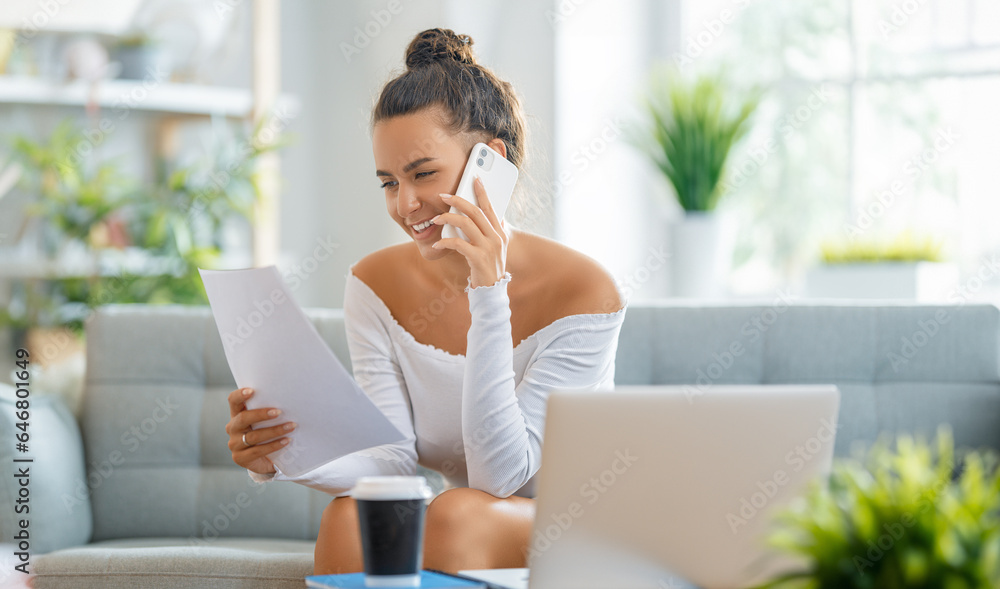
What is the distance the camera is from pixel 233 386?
78.8 inches

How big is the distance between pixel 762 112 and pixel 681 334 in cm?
163

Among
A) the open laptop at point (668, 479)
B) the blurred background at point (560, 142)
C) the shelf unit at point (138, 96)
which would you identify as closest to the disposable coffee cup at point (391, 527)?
the open laptop at point (668, 479)

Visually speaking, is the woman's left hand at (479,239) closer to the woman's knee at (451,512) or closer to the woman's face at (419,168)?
the woman's face at (419,168)

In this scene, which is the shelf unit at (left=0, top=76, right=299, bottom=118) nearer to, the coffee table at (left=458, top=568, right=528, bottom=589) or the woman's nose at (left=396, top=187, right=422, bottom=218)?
the woman's nose at (left=396, top=187, right=422, bottom=218)

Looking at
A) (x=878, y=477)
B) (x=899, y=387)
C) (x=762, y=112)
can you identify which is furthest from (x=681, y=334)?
(x=762, y=112)

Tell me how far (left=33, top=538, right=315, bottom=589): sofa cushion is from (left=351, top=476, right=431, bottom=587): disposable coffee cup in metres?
0.75

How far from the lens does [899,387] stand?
190 cm

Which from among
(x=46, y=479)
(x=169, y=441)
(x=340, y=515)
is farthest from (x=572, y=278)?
(x=46, y=479)

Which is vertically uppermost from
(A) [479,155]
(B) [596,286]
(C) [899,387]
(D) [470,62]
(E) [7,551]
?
(D) [470,62]

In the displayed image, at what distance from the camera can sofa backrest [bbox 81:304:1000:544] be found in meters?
1.88

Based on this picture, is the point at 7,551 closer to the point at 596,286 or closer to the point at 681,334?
the point at 596,286

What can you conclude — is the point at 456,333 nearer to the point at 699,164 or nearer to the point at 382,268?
the point at 382,268

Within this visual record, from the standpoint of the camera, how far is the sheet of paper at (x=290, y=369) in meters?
1.14

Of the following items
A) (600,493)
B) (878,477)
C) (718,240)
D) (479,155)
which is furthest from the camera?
(718,240)
